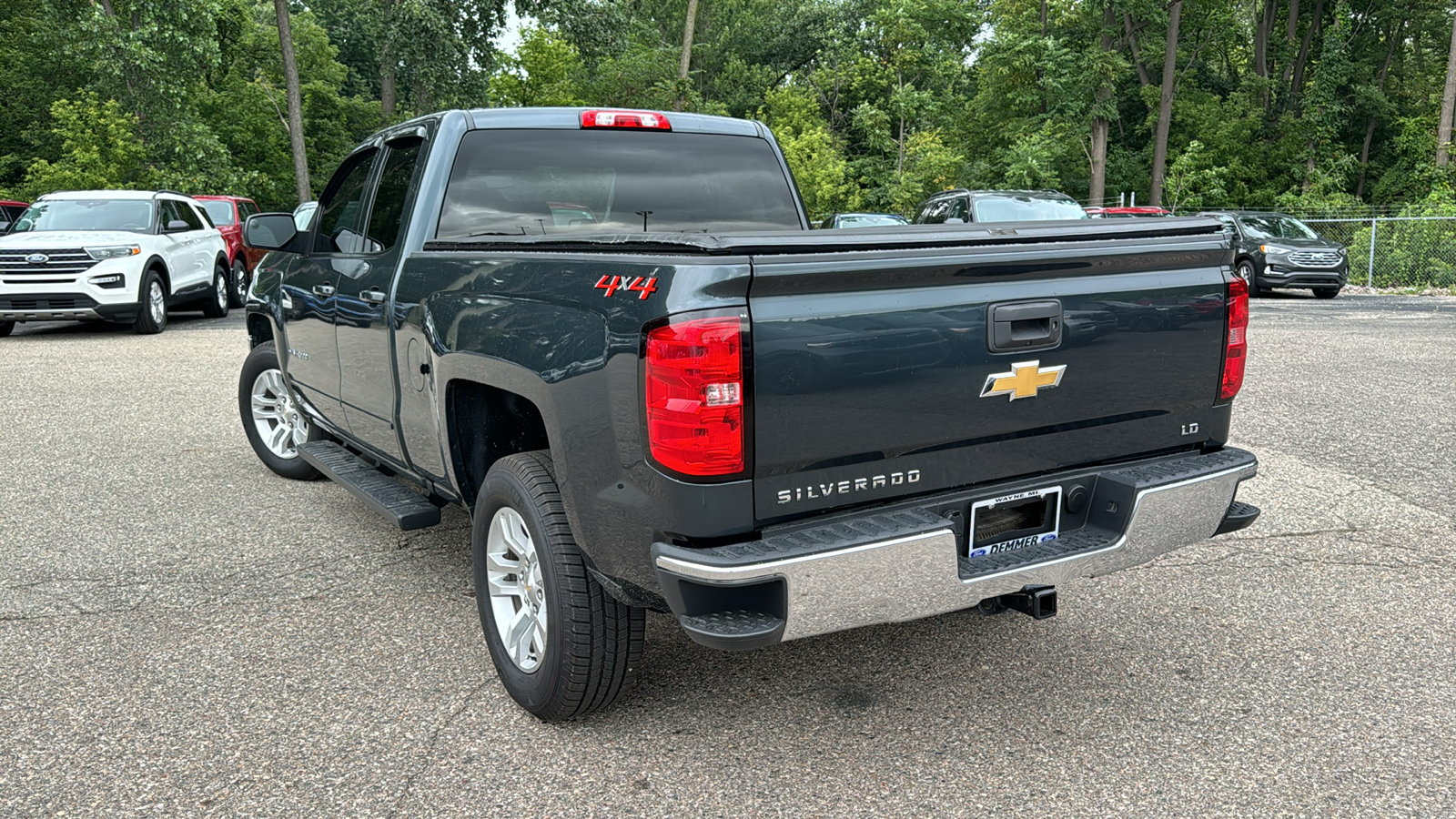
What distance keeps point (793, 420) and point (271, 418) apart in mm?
4952

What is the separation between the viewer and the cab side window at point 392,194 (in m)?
4.55

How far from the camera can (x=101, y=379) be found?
10.6 m

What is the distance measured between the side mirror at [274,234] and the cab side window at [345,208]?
0.10 meters

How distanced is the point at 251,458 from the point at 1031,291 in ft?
18.7

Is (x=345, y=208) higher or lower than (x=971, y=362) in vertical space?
higher

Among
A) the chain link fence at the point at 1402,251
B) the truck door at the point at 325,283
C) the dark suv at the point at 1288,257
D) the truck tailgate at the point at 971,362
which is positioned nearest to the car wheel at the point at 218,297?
the truck door at the point at 325,283

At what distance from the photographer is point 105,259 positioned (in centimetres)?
1364

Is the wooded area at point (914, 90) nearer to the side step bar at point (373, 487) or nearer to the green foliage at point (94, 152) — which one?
the green foliage at point (94, 152)

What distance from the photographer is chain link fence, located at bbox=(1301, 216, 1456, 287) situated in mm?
21109

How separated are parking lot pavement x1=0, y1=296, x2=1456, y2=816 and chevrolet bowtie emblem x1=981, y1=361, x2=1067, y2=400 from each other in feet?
3.47

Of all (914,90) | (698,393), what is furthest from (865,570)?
(914,90)

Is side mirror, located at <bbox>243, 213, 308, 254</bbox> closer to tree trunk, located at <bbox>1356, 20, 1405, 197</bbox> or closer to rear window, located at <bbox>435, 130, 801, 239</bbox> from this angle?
rear window, located at <bbox>435, 130, 801, 239</bbox>

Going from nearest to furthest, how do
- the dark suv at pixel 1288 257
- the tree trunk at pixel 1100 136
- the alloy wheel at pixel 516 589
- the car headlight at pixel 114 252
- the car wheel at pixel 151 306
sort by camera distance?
the alloy wheel at pixel 516 589, the car headlight at pixel 114 252, the car wheel at pixel 151 306, the dark suv at pixel 1288 257, the tree trunk at pixel 1100 136

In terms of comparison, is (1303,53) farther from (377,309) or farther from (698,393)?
(698,393)
